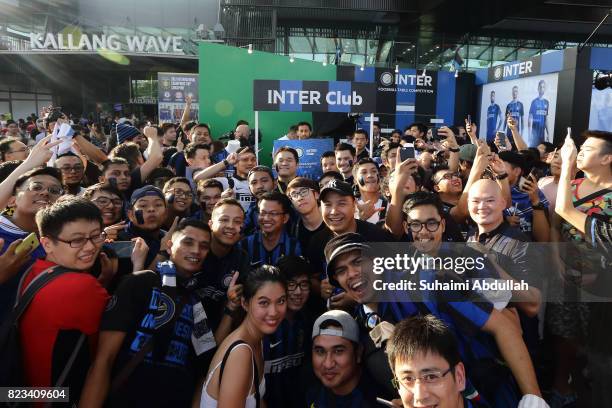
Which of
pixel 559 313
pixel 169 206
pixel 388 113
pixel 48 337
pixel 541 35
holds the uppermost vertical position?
pixel 541 35

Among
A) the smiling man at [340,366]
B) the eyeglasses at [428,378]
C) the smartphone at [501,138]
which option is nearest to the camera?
the eyeglasses at [428,378]

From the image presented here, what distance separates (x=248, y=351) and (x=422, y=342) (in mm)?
784

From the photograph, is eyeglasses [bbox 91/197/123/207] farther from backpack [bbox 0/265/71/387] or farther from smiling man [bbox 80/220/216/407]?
backpack [bbox 0/265/71/387]

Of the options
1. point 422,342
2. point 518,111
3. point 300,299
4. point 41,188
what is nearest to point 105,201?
point 41,188

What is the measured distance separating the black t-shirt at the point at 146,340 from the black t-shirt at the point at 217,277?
0.51 metres

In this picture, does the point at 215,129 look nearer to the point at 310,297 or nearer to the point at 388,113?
the point at 388,113

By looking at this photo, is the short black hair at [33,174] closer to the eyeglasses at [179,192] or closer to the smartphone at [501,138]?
the eyeglasses at [179,192]

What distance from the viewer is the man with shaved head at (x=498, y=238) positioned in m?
2.66

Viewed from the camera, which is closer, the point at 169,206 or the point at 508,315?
the point at 508,315

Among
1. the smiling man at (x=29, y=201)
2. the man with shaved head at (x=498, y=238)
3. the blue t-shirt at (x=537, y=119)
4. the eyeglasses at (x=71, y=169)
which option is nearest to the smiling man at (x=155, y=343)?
the smiling man at (x=29, y=201)

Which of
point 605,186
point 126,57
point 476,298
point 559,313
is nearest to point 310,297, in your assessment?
point 476,298

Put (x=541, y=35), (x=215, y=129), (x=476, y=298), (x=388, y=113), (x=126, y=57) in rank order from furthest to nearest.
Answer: (x=541, y=35), (x=126, y=57), (x=388, y=113), (x=215, y=129), (x=476, y=298)

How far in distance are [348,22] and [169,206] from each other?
62.7 ft

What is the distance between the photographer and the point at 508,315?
2113 millimetres
